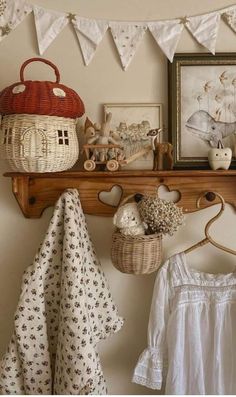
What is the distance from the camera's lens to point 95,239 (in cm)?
117

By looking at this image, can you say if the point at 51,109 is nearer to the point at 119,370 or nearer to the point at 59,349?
the point at 59,349

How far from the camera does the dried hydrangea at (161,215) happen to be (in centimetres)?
99

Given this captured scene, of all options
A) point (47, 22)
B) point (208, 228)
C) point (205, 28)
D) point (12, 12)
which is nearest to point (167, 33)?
point (205, 28)

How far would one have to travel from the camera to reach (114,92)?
1.14m

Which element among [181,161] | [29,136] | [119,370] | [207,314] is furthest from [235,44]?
[119,370]

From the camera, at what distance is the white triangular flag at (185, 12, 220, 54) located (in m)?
1.11

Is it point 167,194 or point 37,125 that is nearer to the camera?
point 37,125

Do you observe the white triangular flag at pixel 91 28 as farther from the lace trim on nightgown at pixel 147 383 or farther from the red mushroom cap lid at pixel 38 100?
the lace trim on nightgown at pixel 147 383

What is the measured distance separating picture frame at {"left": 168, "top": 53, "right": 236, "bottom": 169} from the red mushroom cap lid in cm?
30

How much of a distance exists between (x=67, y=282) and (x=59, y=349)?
7.3 inches

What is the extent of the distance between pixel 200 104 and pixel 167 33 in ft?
0.71

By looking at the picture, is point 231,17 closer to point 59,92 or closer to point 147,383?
point 59,92

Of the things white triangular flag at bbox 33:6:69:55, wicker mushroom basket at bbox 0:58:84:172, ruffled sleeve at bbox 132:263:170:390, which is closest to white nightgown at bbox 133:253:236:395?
ruffled sleeve at bbox 132:263:170:390

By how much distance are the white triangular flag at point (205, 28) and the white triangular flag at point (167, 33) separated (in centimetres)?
3
